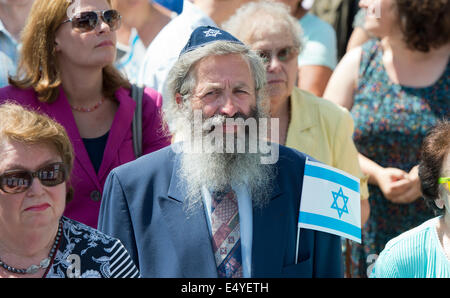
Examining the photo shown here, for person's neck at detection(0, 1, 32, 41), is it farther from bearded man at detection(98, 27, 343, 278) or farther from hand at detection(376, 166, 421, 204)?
hand at detection(376, 166, 421, 204)

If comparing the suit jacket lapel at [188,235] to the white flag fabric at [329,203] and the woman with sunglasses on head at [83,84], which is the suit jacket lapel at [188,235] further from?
the woman with sunglasses on head at [83,84]

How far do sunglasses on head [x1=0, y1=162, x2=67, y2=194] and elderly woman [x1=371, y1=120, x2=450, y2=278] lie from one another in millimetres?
1520

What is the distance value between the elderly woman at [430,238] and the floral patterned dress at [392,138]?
1.31 m

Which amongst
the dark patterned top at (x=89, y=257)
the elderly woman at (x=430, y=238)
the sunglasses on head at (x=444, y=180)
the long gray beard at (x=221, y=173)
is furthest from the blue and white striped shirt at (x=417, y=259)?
the dark patterned top at (x=89, y=257)

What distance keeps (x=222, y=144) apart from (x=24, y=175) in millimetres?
927

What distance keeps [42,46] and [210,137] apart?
52.0 inches

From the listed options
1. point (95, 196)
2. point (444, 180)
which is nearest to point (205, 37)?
point (95, 196)

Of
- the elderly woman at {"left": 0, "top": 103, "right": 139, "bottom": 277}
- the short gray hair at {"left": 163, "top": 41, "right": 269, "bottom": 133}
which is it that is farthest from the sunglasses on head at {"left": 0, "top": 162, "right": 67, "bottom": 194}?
the short gray hair at {"left": 163, "top": 41, "right": 269, "bottom": 133}

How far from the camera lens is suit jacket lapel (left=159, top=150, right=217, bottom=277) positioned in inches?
129

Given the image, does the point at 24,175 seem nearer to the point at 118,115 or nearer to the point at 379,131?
the point at 118,115

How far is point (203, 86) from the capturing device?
3596mm

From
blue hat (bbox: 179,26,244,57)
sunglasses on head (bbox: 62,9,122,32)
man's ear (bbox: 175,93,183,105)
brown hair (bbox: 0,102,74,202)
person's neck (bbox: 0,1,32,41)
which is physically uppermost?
person's neck (bbox: 0,1,32,41)

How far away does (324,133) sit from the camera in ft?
15.5
